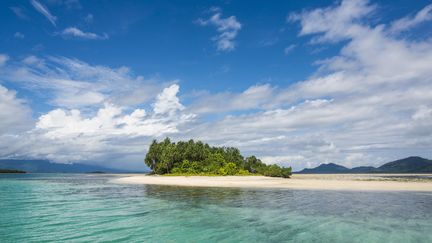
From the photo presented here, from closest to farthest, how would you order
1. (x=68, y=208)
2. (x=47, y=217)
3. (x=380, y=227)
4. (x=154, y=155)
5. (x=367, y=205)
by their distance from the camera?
(x=380, y=227) < (x=47, y=217) < (x=68, y=208) < (x=367, y=205) < (x=154, y=155)

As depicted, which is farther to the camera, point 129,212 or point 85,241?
point 129,212

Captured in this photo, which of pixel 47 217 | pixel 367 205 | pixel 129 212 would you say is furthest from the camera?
pixel 367 205

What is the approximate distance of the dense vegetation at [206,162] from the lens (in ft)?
326

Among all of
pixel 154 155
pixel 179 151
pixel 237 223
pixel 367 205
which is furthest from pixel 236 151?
pixel 237 223

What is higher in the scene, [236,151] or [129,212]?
[236,151]

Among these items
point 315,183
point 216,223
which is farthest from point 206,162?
point 216,223

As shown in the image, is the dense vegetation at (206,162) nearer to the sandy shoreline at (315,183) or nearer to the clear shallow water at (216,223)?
the sandy shoreline at (315,183)

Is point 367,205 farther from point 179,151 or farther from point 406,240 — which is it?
point 179,151

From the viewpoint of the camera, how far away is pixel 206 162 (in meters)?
106

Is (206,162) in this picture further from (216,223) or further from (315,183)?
(216,223)

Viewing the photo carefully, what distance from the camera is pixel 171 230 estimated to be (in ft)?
63.5

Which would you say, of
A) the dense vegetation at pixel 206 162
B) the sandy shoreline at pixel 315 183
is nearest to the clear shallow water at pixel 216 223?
the sandy shoreline at pixel 315 183

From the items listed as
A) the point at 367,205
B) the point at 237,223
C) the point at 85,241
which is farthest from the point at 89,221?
the point at 367,205

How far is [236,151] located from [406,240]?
318 ft
